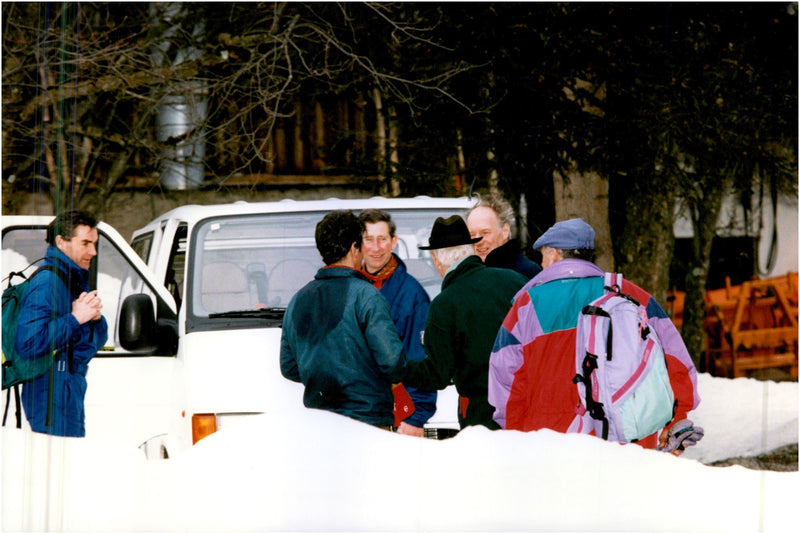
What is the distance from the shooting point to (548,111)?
7945 mm

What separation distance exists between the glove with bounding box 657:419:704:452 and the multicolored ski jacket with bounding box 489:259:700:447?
0.30 feet

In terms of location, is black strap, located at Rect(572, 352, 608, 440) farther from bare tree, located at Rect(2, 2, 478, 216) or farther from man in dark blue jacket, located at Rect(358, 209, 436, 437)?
bare tree, located at Rect(2, 2, 478, 216)

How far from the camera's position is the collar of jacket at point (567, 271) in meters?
3.95

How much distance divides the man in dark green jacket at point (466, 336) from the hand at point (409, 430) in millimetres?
284

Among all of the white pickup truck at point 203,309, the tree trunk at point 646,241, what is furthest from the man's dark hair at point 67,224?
the tree trunk at point 646,241

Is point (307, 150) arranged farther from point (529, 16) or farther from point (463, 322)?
point (463, 322)

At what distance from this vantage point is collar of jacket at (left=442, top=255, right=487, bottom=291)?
13.9ft

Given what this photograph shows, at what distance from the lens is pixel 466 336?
4.14m

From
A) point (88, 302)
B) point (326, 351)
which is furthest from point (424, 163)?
point (326, 351)

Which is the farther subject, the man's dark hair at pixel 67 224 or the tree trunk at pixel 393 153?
the tree trunk at pixel 393 153

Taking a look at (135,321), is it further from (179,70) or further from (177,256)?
(179,70)

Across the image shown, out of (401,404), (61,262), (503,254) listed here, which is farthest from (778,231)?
(61,262)

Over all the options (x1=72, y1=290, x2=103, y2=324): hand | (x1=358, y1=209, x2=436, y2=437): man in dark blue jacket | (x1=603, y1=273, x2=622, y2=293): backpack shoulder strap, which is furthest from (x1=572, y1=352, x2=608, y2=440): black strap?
(x1=72, y1=290, x2=103, y2=324): hand

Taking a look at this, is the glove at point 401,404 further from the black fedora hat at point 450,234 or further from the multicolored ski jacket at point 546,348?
the black fedora hat at point 450,234
